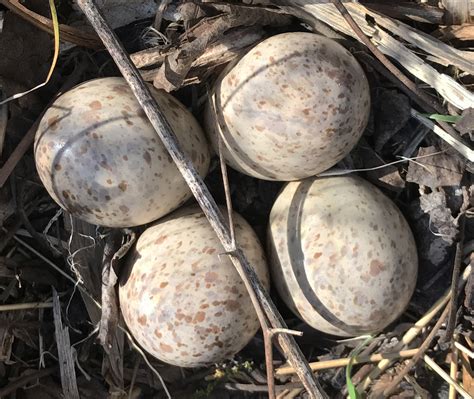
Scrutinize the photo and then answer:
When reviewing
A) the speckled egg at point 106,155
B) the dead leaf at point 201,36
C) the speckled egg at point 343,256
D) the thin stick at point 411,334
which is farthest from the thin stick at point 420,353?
the dead leaf at point 201,36

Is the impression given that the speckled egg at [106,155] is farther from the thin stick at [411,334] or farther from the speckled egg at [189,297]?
the thin stick at [411,334]

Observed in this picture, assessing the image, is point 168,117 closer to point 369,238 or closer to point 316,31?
point 316,31

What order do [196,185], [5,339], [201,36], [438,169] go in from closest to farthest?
[196,185], [201,36], [438,169], [5,339]

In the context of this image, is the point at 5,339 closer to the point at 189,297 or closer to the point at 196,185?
the point at 189,297

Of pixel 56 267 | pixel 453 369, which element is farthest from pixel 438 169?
pixel 56 267

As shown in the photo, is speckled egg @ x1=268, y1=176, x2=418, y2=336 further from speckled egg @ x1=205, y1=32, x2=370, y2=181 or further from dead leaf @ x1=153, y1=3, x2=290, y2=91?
dead leaf @ x1=153, y1=3, x2=290, y2=91
